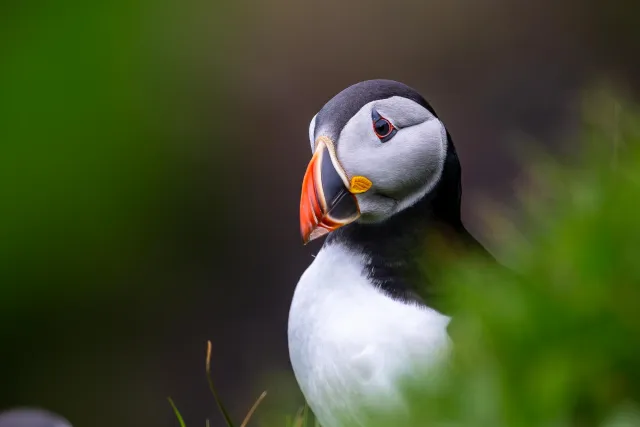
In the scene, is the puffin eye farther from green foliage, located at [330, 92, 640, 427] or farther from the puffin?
green foliage, located at [330, 92, 640, 427]

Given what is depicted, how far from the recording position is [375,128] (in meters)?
1.75

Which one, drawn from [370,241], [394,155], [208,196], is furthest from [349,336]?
[208,196]

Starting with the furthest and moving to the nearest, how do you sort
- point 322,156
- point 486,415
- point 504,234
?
point 322,156 → point 504,234 → point 486,415

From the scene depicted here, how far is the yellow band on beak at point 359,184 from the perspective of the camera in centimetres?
173

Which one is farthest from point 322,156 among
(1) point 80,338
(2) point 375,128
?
(1) point 80,338

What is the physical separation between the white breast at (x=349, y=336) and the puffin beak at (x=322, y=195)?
0.35ft

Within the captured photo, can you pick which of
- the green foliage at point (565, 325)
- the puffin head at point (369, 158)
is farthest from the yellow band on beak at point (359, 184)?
the green foliage at point (565, 325)

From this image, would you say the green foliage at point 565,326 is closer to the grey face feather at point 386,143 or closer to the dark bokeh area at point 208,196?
the grey face feather at point 386,143

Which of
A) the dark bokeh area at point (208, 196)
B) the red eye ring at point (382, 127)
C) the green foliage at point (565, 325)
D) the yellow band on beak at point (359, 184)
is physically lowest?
the dark bokeh area at point (208, 196)

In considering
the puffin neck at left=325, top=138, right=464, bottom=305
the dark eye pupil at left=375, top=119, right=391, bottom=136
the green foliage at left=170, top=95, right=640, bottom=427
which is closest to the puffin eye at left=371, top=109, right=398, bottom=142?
the dark eye pupil at left=375, top=119, right=391, bottom=136

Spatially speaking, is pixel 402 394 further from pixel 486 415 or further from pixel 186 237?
pixel 186 237

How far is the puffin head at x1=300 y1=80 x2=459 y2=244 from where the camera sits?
1701mm

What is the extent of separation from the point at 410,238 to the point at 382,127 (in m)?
0.20

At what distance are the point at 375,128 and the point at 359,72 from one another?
13.0 feet
